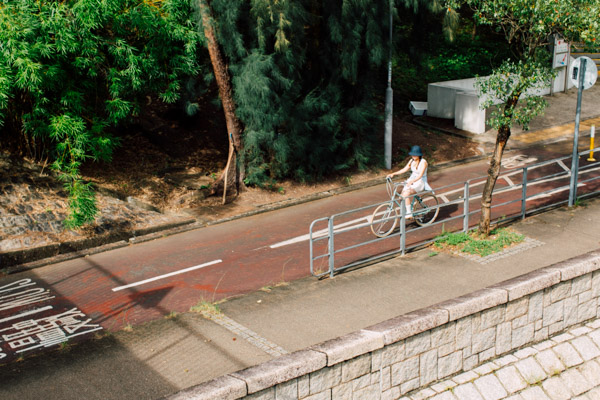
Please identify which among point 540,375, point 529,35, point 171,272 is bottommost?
point 171,272

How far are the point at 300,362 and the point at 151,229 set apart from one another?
9058 mm

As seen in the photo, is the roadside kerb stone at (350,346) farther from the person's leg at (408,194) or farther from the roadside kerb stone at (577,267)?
the person's leg at (408,194)

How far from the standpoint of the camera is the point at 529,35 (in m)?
12.1

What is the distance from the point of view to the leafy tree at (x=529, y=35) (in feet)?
36.8

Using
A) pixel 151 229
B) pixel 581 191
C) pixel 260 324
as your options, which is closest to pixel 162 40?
pixel 151 229

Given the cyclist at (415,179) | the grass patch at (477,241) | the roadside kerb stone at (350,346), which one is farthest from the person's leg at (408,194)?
the roadside kerb stone at (350,346)

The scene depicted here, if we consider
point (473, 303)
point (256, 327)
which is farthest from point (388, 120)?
point (473, 303)

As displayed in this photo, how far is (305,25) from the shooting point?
659 inches

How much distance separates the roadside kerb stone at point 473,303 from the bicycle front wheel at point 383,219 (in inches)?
197

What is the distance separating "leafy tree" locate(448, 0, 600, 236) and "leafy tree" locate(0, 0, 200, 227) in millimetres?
6548

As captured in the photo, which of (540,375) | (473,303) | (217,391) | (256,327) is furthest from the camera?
(256,327)

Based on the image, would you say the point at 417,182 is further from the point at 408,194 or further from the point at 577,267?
the point at 577,267

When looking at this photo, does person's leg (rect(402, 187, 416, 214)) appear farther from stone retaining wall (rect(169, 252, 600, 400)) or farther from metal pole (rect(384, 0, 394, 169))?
metal pole (rect(384, 0, 394, 169))

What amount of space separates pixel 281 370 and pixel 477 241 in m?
7.29
